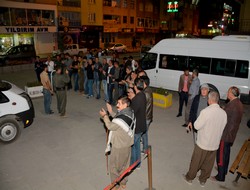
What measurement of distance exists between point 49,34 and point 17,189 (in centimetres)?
3050

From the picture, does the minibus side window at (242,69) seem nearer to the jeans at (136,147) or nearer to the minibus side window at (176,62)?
the minibus side window at (176,62)

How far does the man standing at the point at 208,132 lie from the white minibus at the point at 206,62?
6.34 metres

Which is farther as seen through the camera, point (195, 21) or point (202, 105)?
point (195, 21)

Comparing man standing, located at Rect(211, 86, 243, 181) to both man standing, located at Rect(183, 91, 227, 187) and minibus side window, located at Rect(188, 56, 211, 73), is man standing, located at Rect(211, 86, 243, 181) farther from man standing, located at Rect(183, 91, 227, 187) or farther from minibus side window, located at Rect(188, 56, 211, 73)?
minibus side window, located at Rect(188, 56, 211, 73)

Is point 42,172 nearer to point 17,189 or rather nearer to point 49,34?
point 17,189

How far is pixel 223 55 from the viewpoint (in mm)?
10383

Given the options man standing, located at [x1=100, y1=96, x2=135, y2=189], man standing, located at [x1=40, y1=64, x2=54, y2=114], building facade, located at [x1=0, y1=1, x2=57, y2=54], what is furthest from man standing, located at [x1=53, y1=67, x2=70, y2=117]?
building facade, located at [x1=0, y1=1, x2=57, y2=54]

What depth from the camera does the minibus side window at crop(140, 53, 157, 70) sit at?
41.3ft

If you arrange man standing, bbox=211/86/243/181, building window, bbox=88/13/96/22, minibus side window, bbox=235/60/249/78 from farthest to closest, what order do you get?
building window, bbox=88/13/96/22, minibus side window, bbox=235/60/249/78, man standing, bbox=211/86/243/181

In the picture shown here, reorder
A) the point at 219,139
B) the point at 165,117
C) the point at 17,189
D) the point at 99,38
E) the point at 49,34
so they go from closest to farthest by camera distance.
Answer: the point at 219,139 → the point at 17,189 → the point at 165,117 → the point at 49,34 → the point at 99,38

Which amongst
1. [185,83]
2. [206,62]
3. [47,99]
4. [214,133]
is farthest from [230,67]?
[47,99]

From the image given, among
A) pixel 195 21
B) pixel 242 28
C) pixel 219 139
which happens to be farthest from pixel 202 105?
pixel 195 21

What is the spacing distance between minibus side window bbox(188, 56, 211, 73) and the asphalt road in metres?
3.10

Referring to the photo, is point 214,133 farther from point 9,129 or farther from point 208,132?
point 9,129
